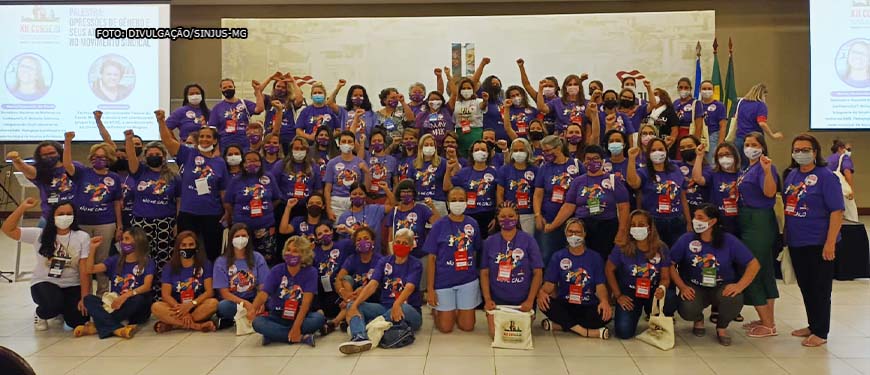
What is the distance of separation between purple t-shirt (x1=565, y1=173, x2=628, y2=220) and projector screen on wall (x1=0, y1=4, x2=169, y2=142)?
8.89m

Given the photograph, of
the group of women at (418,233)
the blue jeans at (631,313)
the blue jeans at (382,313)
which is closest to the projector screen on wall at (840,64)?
the group of women at (418,233)

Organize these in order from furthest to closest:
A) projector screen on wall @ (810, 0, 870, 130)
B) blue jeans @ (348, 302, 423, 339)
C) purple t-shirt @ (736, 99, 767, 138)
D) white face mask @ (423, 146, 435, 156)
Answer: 1. projector screen on wall @ (810, 0, 870, 130)
2. purple t-shirt @ (736, 99, 767, 138)
3. white face mask @ (423, 146, 435, 156)
4. blue jeans @ (348, 302, 423, 339)

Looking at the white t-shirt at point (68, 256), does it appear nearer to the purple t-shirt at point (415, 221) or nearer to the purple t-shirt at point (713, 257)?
the purple t-shirt at point (415, 221)

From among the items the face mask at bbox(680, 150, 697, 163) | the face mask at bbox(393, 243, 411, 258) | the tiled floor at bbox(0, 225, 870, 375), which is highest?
the face mask at bbox(680, 150, 697, 163)

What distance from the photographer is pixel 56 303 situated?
601cm

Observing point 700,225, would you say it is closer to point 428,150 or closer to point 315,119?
point 428,150

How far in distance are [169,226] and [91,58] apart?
717 centimetres

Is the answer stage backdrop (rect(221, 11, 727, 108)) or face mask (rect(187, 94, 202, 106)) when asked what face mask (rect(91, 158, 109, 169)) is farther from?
stage backdrop (rect(221, 11, 727, 108))

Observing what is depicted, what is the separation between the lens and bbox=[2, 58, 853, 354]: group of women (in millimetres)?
5602

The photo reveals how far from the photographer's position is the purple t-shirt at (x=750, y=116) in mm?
8477

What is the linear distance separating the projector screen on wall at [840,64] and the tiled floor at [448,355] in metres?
7.19

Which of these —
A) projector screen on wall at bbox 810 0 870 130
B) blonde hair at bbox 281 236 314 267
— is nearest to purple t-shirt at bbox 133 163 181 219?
blonde hair at bbox 281 236 314 267

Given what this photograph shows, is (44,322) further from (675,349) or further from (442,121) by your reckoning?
(675,349)

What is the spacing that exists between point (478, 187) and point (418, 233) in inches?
29.9
